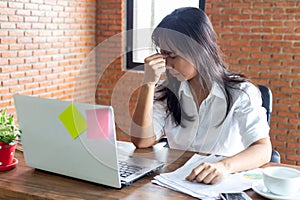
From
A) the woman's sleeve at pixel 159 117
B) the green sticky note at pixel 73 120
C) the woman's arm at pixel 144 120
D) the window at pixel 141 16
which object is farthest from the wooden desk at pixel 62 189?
the window at pixel 141 16

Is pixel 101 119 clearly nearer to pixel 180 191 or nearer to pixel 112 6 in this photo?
pixel 180 191

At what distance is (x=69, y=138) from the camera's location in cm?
115

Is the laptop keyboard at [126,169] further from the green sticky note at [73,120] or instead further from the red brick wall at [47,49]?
the red brick wall at [47,49]

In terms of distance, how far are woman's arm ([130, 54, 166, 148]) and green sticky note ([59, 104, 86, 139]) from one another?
20.3 inches

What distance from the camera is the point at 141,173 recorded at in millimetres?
1262

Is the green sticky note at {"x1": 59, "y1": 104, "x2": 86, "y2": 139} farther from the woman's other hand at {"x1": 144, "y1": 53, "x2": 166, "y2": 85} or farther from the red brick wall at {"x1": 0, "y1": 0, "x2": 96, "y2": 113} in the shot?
the red brick wall at {"x1": 0, "y1": 0, "x2": 96, "y2": 113}

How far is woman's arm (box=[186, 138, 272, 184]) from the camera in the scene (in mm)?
1211

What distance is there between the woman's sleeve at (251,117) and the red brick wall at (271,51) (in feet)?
6.27

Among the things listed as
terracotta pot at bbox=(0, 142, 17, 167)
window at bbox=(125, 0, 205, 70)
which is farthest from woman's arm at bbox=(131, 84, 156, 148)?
window at bbox=(125, 0, 205, 70)

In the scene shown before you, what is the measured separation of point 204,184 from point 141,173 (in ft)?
0.69

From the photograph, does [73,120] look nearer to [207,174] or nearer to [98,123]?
[98,123]

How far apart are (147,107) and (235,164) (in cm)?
51

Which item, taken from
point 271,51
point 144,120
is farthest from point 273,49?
point 144,120

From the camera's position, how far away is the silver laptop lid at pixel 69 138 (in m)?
1.07
